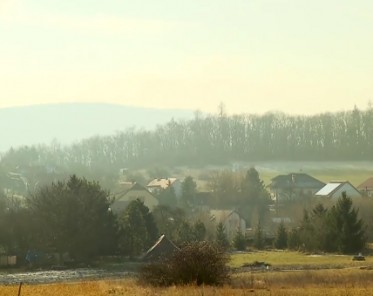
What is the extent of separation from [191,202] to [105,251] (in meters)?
46.6

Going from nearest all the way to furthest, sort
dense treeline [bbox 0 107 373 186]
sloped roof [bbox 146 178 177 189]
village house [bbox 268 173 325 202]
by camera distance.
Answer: village house [bbox 268 173 325 202] → sloped roof [bbox 146 178 177 189] → dense treeline [bbox 0 107 373 186]

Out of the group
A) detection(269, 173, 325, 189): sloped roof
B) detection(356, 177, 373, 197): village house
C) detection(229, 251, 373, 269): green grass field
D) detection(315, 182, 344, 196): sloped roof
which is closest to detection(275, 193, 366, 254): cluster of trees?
detection(229, 251, 373, 269): green grass field

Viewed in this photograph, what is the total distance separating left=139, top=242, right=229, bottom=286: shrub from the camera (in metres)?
31.8

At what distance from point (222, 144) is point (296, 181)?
138ft

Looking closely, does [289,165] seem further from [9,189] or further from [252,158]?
[9,189]

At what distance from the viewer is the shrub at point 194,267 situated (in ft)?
104

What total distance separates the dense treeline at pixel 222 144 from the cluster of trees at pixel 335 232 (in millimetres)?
70936

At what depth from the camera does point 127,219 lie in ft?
234

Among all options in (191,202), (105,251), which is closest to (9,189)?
(191,202)

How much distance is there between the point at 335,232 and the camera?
69.5m

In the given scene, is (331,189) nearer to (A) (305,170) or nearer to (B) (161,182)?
(A) (305,170)

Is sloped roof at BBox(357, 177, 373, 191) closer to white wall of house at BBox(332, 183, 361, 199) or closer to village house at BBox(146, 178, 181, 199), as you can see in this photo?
white wall of house at BBox(332, 183, 361, 199)

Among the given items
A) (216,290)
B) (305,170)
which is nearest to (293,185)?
(305,170)

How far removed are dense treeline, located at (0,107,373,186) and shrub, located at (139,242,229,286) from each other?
108 metres
